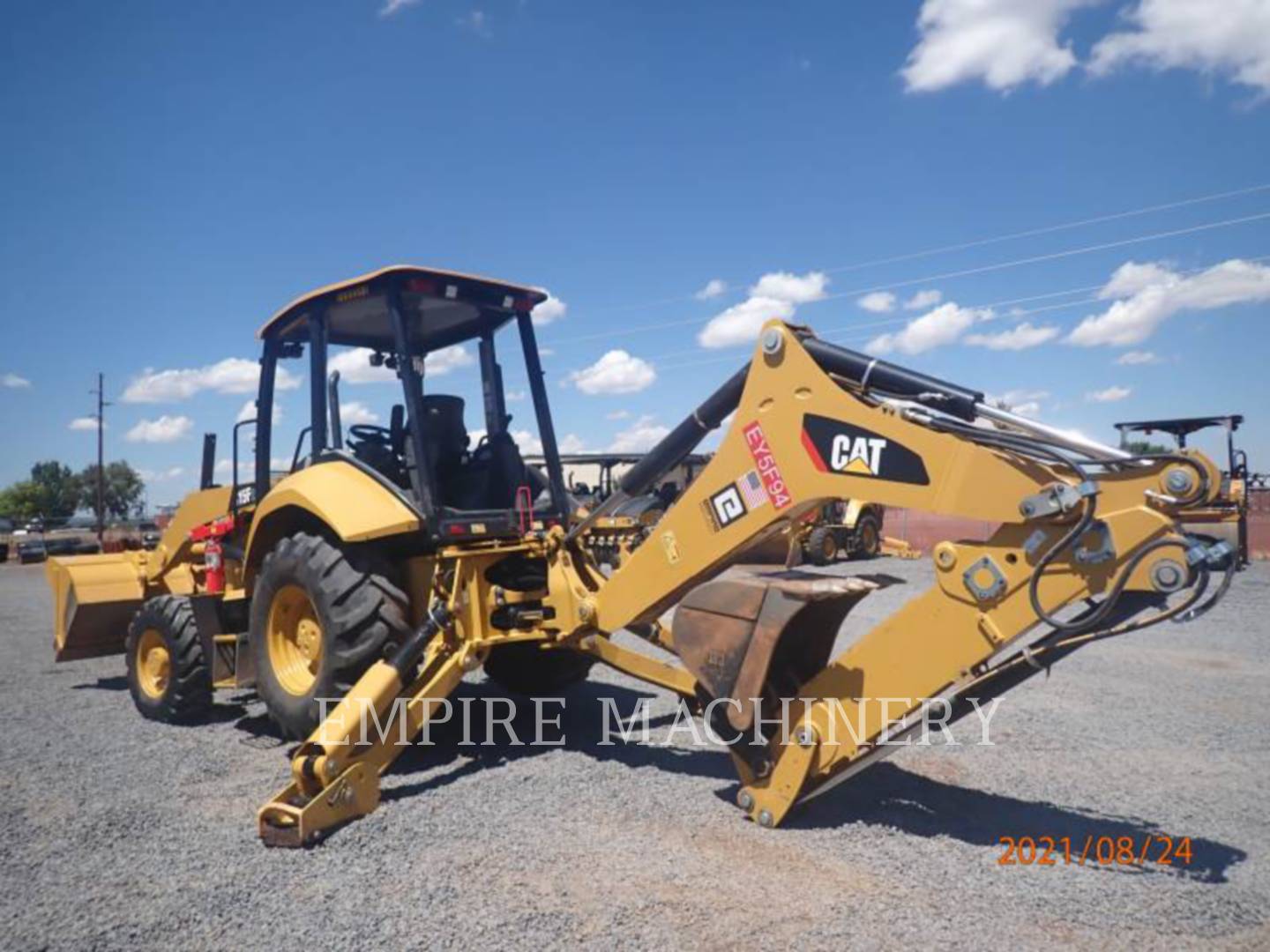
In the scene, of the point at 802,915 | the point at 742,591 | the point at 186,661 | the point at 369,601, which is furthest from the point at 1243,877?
the point at 186,661

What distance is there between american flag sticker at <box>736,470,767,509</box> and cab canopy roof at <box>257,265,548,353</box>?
245 cm

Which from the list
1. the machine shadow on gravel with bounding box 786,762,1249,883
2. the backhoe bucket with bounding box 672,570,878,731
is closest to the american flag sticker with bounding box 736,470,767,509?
the backhoe bucket with bounding box 672,570,878,731

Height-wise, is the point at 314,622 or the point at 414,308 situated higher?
the point at 414,308

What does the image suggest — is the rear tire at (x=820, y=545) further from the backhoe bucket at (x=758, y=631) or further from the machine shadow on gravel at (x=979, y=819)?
the backhoe bucket at (x=758, y=631)

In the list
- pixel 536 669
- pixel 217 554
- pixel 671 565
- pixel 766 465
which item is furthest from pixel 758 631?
pixel 217 554

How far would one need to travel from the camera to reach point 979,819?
4.17 m

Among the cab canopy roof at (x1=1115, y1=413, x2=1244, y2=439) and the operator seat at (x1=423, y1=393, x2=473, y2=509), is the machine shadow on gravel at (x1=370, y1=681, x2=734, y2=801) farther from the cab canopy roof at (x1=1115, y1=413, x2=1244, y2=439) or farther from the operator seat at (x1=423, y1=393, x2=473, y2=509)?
the cab canopy roof at (x1=1115, y1=413, x2=1244, y2=439)

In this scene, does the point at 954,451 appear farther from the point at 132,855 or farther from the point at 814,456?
the point at 132,855

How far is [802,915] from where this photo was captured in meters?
3.22

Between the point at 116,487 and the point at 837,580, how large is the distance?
96.6 m

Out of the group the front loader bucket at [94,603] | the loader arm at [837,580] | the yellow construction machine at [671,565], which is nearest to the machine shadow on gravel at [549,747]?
the yellow construction machine at [671,565]

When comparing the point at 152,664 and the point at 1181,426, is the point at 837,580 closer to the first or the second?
the point at 152,664

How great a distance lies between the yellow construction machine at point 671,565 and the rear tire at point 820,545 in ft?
42.6

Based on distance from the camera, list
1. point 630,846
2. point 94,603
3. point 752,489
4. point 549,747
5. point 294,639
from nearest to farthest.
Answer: point 630,846 → point 752,489 → point 549,747 → point 294,639 → point 94,603
